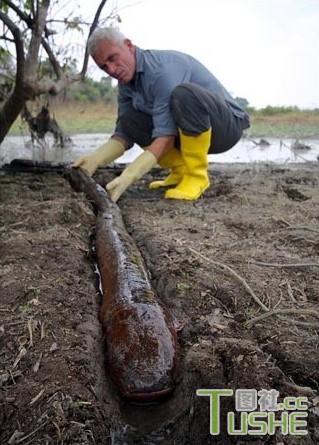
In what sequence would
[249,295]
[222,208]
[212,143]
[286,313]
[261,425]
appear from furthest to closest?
[212,143]
[222,208]
[249,295]
[286,313]
[261,425]

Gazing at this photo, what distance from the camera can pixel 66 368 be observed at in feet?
5.90

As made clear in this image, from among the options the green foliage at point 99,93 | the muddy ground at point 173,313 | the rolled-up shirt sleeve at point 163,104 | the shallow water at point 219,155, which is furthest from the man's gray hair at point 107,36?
the green foliage at point 99,93

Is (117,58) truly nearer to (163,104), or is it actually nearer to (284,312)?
(163,104)

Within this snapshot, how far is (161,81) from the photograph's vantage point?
4.23 m

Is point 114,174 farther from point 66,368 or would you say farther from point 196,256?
point 66,368

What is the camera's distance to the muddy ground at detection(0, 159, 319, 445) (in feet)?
5.40

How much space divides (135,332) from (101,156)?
316 cm

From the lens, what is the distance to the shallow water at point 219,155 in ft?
27.7

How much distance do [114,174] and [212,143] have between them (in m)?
1.26

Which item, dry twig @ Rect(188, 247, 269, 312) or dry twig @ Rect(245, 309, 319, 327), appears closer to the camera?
dry twig @ Rect(245, 309, 319, 327)

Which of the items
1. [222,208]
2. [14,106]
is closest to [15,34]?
[14,106]

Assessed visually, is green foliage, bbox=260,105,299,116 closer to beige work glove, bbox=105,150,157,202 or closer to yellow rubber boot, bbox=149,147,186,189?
yellow rubber boot, bbox=149,147,186,189

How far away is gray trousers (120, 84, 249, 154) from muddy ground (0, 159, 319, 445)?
0.83m

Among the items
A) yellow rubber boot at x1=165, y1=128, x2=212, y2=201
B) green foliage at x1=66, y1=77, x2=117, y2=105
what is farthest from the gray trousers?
green foliage at x1=66, y1=77, x2=117, y2=105
